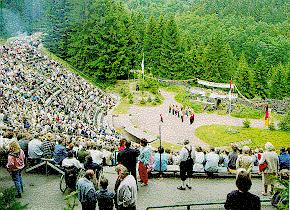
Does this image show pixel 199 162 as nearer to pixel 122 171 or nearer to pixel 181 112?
pixel 122 171

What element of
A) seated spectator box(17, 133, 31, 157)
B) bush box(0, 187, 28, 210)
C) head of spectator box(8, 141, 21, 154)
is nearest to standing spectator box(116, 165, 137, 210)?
head of spectator box(8, 141, 21, 154)

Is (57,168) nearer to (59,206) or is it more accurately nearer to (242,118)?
(59,206)

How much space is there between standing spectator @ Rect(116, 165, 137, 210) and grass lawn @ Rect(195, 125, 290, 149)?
22.0 m

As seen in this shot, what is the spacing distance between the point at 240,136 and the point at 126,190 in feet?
79.2

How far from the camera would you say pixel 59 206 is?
10070mm

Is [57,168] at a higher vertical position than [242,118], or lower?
higher

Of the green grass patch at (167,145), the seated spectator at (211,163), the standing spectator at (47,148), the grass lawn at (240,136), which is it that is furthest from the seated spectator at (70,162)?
the grass lawn at (240,136)

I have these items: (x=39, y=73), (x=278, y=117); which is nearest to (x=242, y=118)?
(x=278, y=117)

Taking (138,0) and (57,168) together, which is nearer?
(57,168)

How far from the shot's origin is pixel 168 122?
3525 centimetres

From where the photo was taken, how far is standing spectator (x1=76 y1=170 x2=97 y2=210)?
342 inches

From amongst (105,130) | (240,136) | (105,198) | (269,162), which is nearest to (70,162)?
(105,198)

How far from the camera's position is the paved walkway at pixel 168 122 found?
3200 centimetres

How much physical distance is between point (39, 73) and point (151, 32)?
19.9 meters
